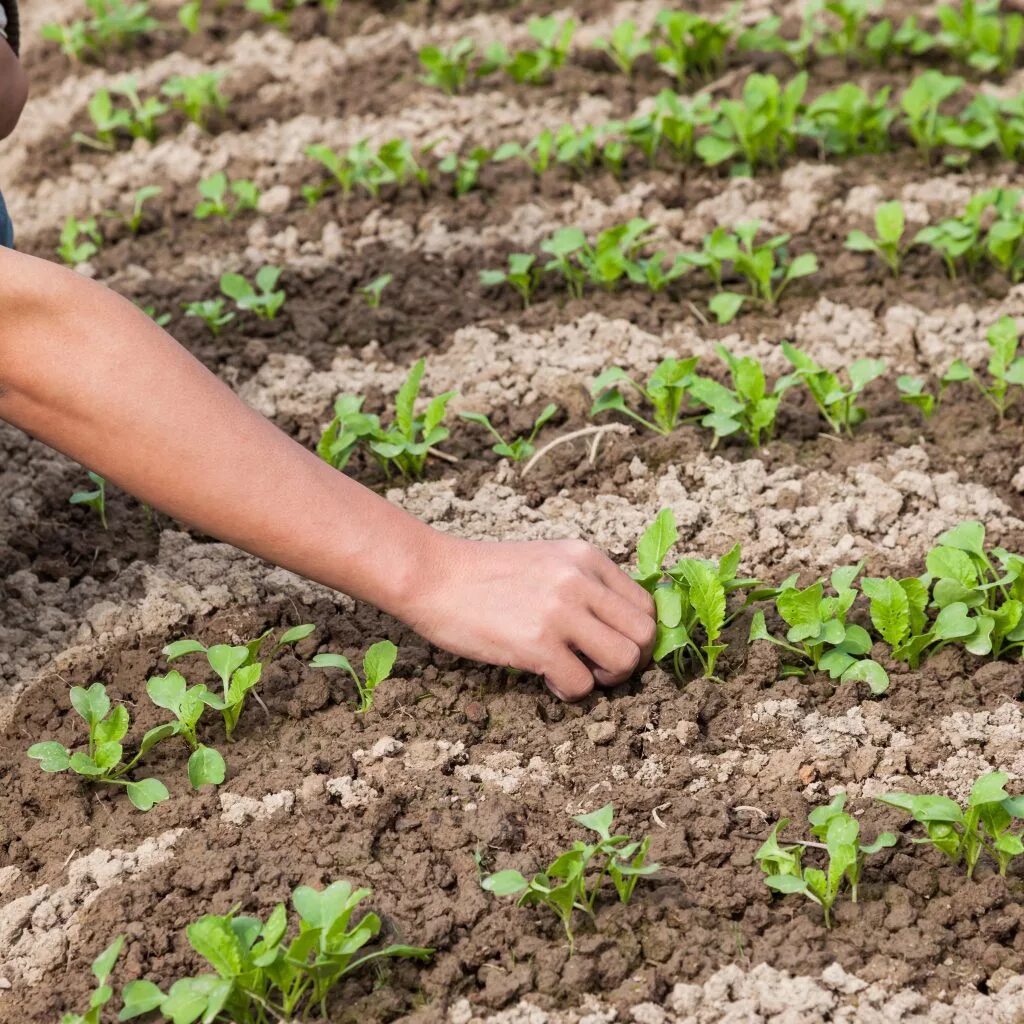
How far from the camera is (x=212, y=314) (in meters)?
3.41

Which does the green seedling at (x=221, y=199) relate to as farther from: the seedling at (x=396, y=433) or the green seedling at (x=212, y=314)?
the seedling at (x=396, y=433)

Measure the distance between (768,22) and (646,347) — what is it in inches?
66.1

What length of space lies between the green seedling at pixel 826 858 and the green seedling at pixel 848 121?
235cm

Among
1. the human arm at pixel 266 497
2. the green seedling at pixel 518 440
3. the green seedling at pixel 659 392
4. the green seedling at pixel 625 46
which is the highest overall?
the human arm at pixel 266 497

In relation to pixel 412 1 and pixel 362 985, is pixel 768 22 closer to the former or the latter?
pixel 412 1

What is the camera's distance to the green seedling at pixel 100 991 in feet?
6.02

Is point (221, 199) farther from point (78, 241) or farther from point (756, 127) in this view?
point (756, 127)

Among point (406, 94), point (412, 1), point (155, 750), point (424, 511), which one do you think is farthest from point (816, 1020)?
Answer: point (412, 1)

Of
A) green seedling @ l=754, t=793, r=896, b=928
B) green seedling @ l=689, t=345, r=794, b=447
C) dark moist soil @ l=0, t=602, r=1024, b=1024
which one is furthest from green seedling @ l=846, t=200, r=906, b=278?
green seedling @ l=754, t=793, r=896, b=928

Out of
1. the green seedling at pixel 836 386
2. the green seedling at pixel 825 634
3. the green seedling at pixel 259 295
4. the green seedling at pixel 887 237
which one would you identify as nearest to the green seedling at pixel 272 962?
the green seedling at pixel 825 634

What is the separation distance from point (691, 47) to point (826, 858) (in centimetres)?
295

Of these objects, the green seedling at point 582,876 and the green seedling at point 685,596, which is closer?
the green seedling at point 582,876

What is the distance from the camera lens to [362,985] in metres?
1.96

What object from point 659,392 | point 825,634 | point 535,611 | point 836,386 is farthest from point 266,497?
point 836,386
